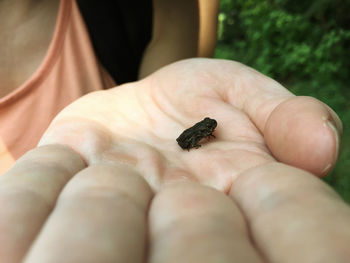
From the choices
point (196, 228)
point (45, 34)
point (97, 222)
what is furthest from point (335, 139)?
point (45, 34)

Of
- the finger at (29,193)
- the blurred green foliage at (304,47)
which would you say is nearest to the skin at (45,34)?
the finger at (29,193)

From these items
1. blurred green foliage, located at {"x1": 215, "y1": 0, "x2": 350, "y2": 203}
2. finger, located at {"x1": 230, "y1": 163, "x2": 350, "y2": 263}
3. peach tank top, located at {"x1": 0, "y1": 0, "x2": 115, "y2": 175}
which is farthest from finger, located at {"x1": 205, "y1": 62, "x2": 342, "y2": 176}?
blurred green foliage, located at {"x1": 215, "y1": 0, "x2": 350, "y2": 203}

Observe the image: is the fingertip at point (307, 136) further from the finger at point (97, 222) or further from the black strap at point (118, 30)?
the black strap at point (118, 30)

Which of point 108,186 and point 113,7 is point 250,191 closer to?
point 108,186

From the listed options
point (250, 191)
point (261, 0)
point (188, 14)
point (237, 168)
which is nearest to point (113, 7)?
point (188, 14)

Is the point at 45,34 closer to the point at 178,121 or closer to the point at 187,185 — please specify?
the point at 178,121
